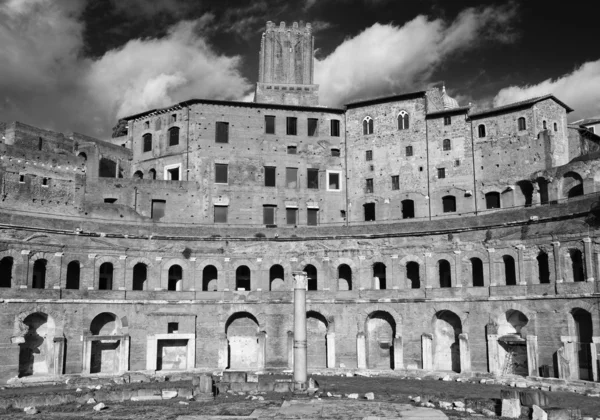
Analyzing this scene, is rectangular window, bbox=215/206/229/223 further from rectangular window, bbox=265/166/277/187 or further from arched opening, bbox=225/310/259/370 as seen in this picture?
arched opening, bbox=225/310/259/370

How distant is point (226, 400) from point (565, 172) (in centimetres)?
2647

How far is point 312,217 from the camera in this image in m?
49.8

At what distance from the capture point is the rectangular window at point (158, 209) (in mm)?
47844

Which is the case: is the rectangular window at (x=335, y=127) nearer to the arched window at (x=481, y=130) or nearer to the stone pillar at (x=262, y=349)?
the arched window at (x=481, y=130)

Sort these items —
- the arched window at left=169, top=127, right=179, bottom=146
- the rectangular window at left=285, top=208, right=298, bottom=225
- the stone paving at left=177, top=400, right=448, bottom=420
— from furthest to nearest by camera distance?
the arched window at left=169, top=127, right=179, bottom=146
the rectangular window at left=285, top=208, right=298, bottom=225
the stone paving at left=177, top=400, right=448, bottom=420

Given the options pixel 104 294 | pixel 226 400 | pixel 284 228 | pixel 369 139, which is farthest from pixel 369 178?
pixel 226 400

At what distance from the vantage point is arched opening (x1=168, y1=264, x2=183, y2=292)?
4472 cm

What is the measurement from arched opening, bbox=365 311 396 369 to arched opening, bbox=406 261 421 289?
2.98 m

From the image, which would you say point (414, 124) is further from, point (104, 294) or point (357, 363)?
point (104, 294)

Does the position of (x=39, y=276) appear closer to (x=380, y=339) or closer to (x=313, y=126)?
(x=380, y=339)

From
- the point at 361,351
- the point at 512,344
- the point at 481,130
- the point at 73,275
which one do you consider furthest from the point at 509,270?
the point at 73,275

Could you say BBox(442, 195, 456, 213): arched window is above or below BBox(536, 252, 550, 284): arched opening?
above

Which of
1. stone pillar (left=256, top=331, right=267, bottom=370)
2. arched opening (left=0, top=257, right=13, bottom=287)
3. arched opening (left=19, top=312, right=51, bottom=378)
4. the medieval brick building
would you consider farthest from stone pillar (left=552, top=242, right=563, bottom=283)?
arched opening (left=0, top=257, right=13, bottom=287)

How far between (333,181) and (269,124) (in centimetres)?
659
